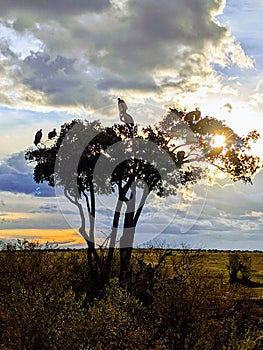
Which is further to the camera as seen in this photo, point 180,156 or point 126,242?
point 126,242

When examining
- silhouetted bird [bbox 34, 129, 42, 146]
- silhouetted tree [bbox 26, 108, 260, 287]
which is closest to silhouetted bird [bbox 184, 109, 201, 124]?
silhouetted tree [bbox 26, 108, 260, 287]

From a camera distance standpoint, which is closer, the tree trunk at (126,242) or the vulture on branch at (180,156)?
the vulture on branch at (180,156)

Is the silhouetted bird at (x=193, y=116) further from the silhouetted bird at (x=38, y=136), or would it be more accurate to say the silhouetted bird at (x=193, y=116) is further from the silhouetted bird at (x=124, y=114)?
the silhouetted bird at (x=38, y=136)

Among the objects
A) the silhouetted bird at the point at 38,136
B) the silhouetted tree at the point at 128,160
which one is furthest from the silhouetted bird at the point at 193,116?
the silhouetted bird at the point at 38,136

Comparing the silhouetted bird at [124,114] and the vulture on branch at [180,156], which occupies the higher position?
the silhouetted bird at [124,114]

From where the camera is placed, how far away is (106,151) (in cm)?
4088

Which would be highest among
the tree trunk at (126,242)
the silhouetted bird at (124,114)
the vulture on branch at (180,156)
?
the silhouetted bird at (124,114)

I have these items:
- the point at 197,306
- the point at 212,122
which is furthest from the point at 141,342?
the point at 212,122

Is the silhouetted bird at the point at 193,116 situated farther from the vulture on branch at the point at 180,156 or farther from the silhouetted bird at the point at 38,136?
the silhouetted bird at the point at 38,136

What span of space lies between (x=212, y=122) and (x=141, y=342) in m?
21.7

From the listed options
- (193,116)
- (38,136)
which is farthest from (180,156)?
(38,136)

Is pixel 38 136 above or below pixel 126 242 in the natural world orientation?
above

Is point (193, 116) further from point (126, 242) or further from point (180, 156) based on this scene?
point (126, 242)

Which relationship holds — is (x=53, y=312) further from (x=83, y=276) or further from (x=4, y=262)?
(x=83, y=276)
